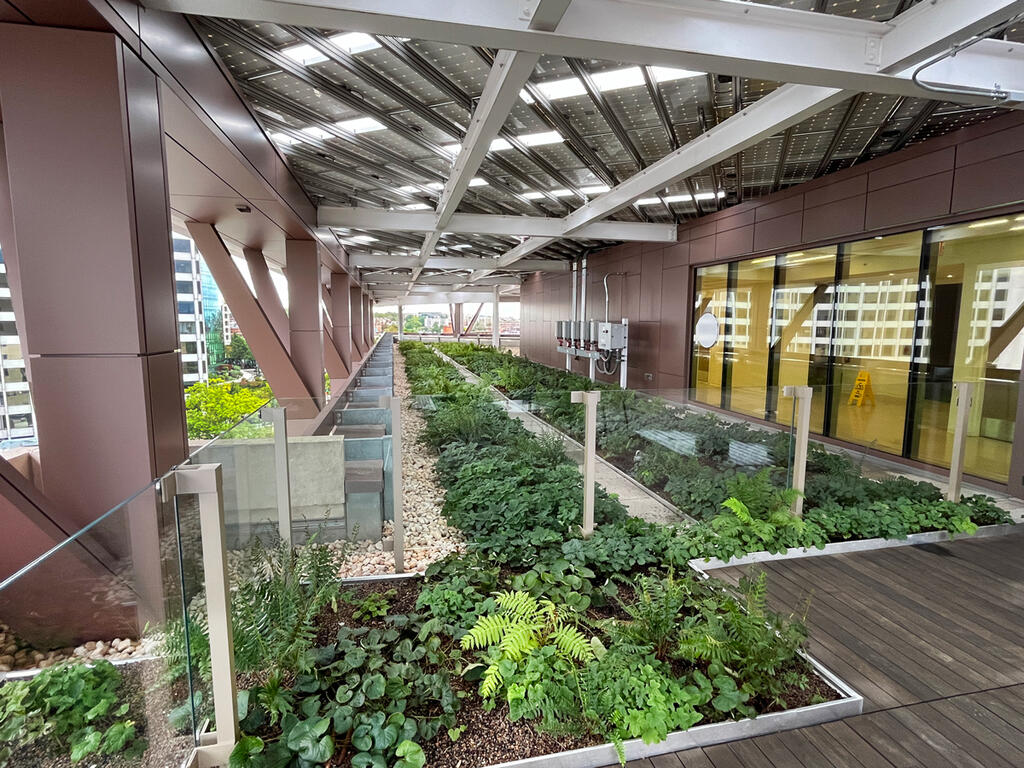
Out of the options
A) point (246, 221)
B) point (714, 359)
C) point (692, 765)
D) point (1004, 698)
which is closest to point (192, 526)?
point (692, 765)

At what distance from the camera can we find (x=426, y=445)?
633 cm

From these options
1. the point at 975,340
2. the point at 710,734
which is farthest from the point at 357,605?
the point at 975,340

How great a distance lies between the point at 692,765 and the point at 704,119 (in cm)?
534

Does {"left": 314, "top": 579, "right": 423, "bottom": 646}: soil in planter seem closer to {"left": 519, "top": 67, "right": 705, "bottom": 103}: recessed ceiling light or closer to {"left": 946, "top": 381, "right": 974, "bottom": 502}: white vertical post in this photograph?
{"left": 519, "top": 67, "right": 705, "bottom": 103}: recessed ceiling light

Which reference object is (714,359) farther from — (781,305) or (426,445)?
(426,445)

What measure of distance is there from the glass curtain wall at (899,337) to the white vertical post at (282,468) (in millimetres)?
3944

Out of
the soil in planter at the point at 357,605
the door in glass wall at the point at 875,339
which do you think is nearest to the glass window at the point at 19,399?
the soil in planter at the point at 357,605

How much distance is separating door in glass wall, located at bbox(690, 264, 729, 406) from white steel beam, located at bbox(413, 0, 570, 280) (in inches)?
225

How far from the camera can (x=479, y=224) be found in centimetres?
912

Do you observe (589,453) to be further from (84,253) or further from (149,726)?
(84,253)

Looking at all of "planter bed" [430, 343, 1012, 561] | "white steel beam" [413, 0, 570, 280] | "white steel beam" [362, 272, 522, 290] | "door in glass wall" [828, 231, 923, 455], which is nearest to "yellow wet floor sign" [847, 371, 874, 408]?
"door in glass wall" [828, 231, 923, 455]

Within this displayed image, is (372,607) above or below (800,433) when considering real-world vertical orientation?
below

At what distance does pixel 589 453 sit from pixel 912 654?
2270 mm

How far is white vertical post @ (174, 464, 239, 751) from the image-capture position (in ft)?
5.54
